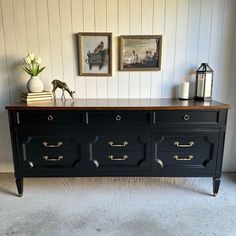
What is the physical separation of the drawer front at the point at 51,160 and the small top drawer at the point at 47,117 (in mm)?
301

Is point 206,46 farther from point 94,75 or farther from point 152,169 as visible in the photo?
point 152,169

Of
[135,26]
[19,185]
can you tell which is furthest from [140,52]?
[19,185]

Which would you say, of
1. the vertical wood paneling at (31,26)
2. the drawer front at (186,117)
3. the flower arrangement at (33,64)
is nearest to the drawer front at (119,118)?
the drawer front at (186,117)

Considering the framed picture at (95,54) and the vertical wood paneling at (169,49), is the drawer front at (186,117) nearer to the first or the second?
the vertical wood paneling at (169,49)

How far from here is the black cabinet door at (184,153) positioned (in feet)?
6.85

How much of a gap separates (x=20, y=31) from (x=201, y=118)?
202cm

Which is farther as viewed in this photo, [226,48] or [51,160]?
[226,48]

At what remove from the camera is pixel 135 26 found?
2391 millimetres

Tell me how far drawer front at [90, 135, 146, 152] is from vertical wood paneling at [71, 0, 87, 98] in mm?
657

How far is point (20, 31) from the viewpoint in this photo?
239 cm

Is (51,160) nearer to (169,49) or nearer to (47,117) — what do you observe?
(47,117)

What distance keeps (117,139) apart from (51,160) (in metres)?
0.65

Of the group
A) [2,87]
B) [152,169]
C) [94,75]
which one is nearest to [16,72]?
[2,87]

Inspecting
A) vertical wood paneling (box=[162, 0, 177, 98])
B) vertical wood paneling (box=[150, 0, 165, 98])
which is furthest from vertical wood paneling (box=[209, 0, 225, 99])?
vertical wood paneling (box=[150, 0, 165, 98])
